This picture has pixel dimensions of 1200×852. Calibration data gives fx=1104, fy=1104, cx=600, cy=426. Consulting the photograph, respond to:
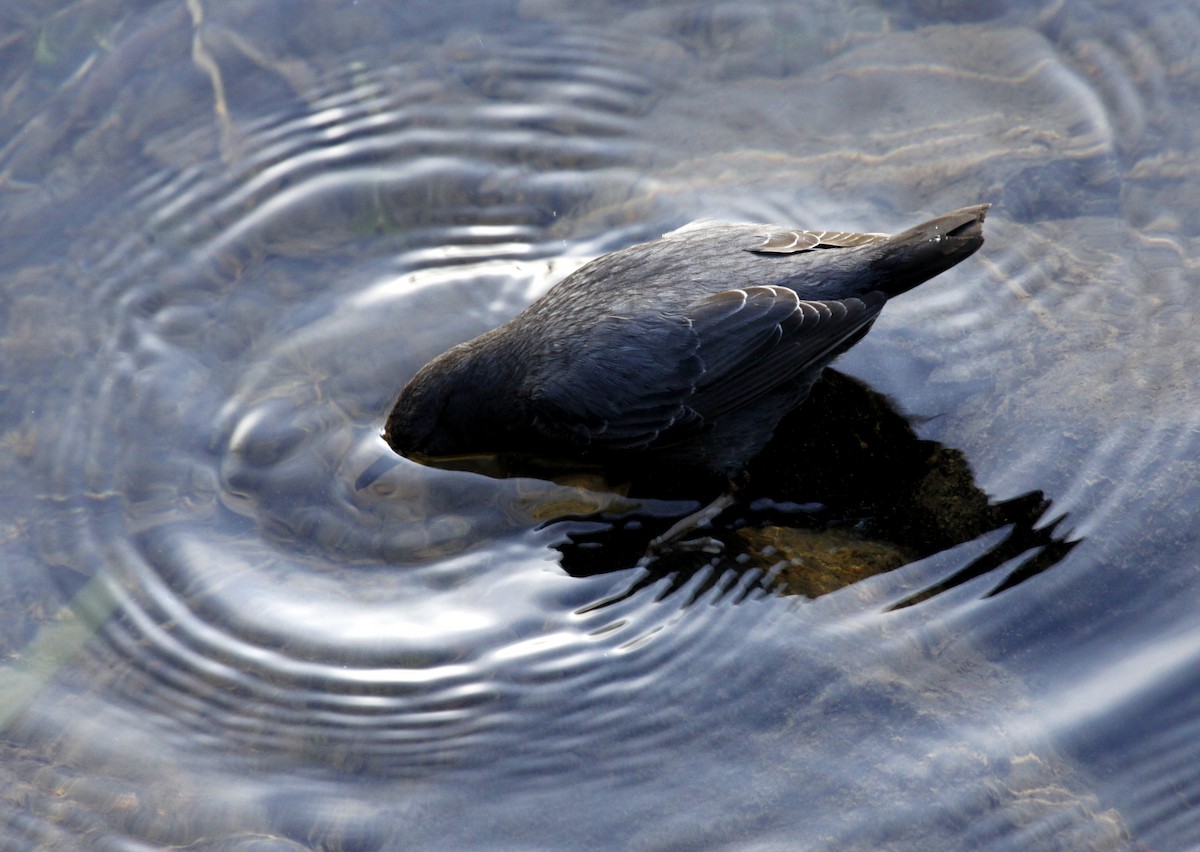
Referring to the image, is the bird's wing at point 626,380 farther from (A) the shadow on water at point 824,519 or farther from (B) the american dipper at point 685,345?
(A) the shadow on water at point 824,519

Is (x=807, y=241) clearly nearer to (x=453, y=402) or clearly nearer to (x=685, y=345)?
(x=685, y=345)

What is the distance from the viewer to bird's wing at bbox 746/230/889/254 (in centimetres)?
496

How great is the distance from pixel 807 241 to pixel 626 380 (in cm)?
105

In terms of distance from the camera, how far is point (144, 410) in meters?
5.27

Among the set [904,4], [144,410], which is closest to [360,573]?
[144,410]

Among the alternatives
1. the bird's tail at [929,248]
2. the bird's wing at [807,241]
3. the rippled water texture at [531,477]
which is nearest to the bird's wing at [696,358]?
the bird's tail at [929,248]

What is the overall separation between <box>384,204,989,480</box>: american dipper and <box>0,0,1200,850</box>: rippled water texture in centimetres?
32

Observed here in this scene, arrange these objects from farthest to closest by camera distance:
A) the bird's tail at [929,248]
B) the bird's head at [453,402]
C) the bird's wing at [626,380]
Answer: the bird's head at [453,402], the bird's wing at [626,380], the bird's tail at [929,248]

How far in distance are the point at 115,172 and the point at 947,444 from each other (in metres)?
4.68

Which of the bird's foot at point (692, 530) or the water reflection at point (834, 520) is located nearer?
the water reflection at point (834, 520)

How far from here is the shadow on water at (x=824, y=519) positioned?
438cm

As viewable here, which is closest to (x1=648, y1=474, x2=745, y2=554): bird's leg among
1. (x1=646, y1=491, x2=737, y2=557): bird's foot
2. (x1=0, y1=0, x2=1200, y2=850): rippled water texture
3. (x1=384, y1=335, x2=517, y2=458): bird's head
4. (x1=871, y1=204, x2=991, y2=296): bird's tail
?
(x1=646, y1=491, x2=737, y2=557): bird's foot

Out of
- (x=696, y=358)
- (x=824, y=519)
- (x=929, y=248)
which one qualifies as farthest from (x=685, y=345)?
(x=929, y=248)

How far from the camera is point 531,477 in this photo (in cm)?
525
